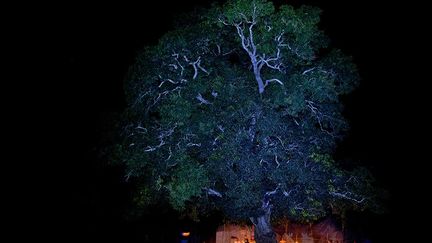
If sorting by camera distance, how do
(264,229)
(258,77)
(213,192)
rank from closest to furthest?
1. (258,77)
2. (213,192)
3. (264,229)

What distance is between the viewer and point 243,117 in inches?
314

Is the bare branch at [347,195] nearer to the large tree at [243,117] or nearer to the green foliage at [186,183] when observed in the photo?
the large tree at [243,117]

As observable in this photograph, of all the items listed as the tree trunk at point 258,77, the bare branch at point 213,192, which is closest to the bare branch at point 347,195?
the bare branch at point 213,192

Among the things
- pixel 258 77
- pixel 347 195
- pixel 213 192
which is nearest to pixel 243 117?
pixel 258 77

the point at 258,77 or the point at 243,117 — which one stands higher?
the point at 258,77

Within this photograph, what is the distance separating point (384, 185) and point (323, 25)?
5403 millimetres

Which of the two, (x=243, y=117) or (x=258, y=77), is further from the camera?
(x=258, y=77)

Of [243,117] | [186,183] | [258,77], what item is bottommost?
[186,183]

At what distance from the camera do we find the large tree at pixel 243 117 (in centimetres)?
812

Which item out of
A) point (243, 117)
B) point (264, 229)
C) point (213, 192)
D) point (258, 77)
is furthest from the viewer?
point (264, 229)

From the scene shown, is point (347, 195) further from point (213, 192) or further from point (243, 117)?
point (243, 117)

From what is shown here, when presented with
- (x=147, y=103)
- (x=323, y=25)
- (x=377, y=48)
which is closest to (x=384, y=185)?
(x=377, y=48)

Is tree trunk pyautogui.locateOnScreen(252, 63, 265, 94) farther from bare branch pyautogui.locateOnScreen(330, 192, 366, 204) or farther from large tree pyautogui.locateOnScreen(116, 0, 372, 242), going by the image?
bare branch pyautogui.locateOnScreen(330, 192, 366, 204)

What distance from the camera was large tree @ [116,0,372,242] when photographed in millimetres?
8117
